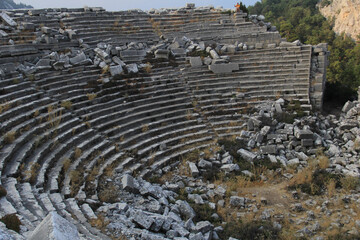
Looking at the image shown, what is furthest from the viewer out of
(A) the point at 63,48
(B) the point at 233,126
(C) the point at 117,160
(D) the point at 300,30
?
(D) the point at 300,30

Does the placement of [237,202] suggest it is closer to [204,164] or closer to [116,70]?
[204,164]

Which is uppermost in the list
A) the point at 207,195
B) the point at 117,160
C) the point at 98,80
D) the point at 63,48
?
the point at 63,48

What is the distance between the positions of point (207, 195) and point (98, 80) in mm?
6753

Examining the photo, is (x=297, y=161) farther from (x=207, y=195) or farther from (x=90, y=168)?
(x=90, y=168)

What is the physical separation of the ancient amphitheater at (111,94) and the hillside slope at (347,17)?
4564cm

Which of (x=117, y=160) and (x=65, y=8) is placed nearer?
(x=117, y=160)

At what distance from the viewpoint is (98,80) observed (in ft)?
42.3

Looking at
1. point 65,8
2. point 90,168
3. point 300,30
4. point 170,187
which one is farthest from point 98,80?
point 300,30

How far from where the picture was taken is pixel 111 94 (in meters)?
12.5

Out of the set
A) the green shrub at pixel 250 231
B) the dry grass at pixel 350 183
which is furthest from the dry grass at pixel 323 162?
the green shrub at pixel 250 231

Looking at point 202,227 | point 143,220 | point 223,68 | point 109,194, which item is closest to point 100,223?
point 143,220

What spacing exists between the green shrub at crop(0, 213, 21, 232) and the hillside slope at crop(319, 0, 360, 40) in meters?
58.5

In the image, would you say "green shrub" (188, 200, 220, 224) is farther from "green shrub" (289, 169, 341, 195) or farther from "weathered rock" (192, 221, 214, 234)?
"green shrub" (289, 169, 341, 195)

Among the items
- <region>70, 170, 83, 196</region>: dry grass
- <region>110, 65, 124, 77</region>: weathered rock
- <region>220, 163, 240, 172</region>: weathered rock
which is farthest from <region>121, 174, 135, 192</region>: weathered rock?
<region>110, 65, 124, 77</region>: weathered rock
